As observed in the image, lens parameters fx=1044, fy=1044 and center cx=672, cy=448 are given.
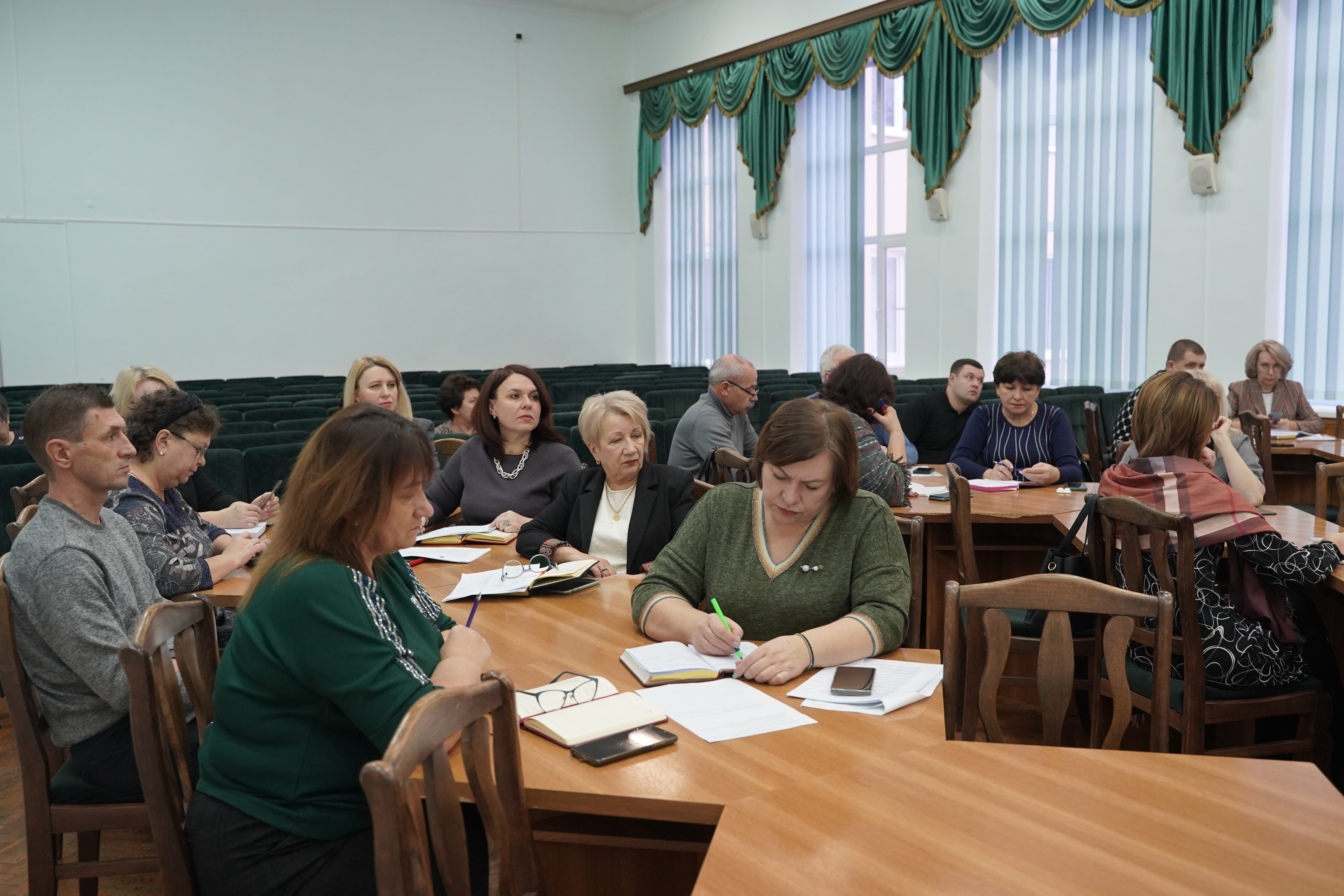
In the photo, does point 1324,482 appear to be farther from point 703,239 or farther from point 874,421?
point 703,239

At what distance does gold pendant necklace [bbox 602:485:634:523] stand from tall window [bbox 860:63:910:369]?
8421 mm

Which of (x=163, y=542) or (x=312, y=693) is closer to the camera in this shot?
(x=312, y=693)

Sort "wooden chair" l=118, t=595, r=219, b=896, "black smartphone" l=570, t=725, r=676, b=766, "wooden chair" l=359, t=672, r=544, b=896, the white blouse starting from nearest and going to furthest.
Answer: "wooden chair" l=359, t=672, r=544, b=896, "black smartphone" l=570, t=725, r=676, b=766, "wooden chair" l=118, t=595, r=219, b=896, the white blouse

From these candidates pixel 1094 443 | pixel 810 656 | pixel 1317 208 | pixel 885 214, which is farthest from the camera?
pixel 885 214

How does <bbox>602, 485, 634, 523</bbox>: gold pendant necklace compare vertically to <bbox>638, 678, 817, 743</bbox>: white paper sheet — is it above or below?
above

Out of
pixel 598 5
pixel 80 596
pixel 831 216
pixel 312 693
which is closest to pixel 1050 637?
pixel 312 693

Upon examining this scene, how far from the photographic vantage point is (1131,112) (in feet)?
29.9

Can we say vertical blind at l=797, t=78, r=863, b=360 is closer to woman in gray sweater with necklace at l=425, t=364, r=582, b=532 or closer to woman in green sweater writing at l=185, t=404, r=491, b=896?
woman in gray sweater with necklace at l=425, t=364, r=582, b=532

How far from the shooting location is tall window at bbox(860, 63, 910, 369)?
11.5m

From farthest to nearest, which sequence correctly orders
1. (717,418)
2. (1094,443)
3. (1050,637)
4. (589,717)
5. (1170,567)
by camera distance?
(1094,443)
(717,418)
(1170,567)
(1050,637)
(589,717)

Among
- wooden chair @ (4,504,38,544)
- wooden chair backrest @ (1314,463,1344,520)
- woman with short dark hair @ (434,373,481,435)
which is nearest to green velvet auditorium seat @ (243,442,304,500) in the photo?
woman with short dark hair @ (434,373,481,435)

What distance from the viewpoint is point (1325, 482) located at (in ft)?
12.6

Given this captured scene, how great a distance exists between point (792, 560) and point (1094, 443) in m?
4.58

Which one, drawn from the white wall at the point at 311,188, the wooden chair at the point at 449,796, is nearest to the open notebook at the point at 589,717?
the wooden chair at the point at 449,796
